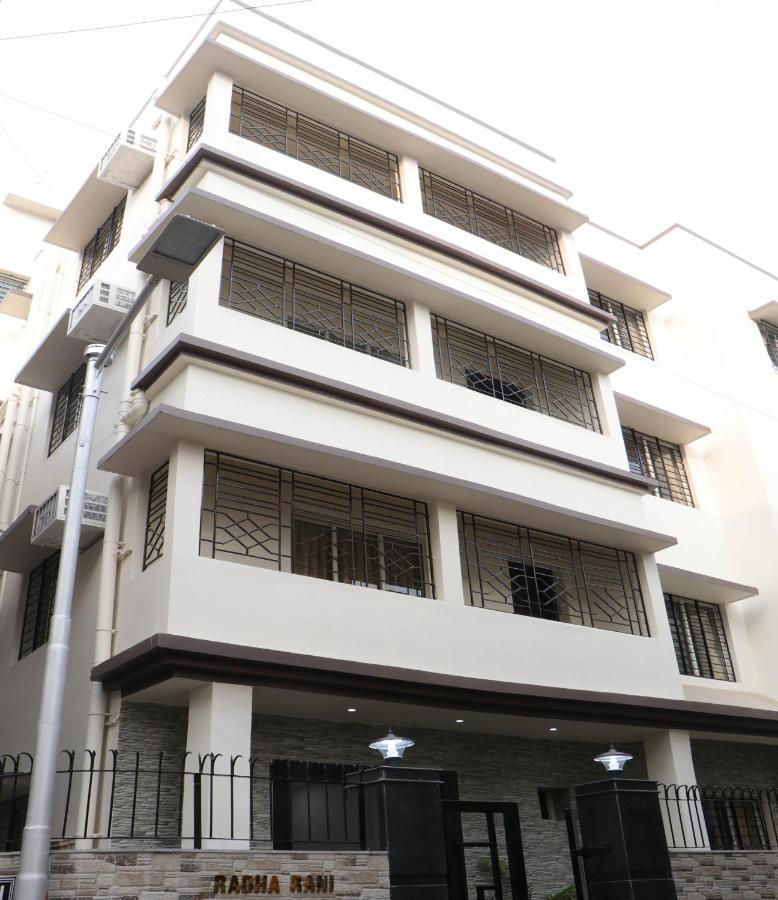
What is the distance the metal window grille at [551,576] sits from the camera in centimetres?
1440

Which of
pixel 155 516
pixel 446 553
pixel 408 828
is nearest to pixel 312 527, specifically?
pixel 446 553

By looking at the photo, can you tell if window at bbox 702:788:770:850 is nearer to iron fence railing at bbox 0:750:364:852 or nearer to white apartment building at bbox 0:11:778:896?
white apartment building at bbox 0:11:778:896

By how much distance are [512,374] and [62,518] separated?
857cm

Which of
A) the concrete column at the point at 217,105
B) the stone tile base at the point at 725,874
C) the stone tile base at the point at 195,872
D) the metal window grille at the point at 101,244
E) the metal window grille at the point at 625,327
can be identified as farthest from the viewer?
the metal window grille at the point at 625,327

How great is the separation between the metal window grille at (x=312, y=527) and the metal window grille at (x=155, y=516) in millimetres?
555

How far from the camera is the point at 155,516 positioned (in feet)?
39.1

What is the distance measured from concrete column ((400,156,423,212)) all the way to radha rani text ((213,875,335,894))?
11329 mm

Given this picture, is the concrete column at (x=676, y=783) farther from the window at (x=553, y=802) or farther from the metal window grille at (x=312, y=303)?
the metal window grille at (x=312, y=303)

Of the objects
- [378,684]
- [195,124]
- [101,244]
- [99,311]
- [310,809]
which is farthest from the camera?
[101,244]

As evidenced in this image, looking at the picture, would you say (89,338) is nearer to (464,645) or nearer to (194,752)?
(194,752)

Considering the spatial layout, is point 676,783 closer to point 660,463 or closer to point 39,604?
point 660,463

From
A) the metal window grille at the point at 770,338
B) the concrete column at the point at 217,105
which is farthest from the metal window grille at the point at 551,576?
the metal window grille at the point at 770,338

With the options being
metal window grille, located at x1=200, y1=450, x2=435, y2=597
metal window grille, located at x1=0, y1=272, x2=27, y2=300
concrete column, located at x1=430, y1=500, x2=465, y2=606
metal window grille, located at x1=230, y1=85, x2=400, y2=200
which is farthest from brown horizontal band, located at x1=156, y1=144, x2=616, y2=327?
metal window grille, located at x1=0, y1=272, x2=27, y2=300

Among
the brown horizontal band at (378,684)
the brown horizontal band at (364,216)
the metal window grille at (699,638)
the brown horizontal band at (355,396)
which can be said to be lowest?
the brown horizontal band at (378,684)
